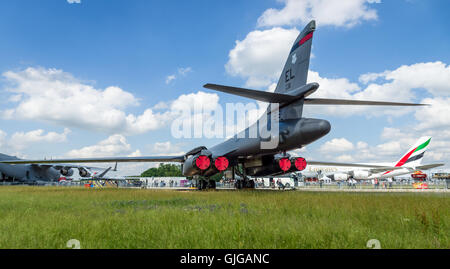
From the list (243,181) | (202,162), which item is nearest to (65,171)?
(243,181)

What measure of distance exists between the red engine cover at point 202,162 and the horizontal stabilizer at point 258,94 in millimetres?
5126

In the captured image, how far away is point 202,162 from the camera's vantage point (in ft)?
44.8

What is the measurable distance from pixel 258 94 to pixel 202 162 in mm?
5850

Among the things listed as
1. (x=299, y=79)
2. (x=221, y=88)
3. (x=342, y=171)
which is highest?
(x=299, y=79)

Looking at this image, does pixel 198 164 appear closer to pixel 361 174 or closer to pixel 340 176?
pixel 361 174

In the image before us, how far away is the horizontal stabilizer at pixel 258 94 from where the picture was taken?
7.52m

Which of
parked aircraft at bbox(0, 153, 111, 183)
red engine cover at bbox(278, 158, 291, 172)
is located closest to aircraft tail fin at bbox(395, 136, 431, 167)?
red engine cover at bbox(278, 158, 291, 172)

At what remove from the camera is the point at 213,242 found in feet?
9.68

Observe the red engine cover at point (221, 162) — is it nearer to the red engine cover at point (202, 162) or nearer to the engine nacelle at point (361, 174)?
the red engine cover at point (202, 162)

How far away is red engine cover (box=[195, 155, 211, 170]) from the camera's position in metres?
13.6
